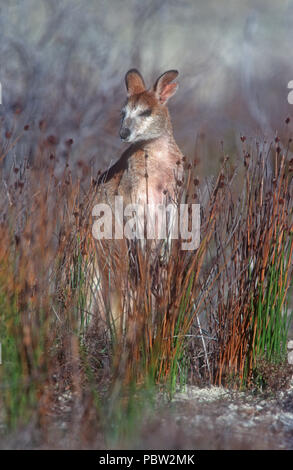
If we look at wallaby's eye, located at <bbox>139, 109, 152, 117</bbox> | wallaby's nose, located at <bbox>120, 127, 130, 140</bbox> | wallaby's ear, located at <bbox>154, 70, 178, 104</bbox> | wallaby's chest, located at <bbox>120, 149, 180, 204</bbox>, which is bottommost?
wallaby's chest, located at <bbox>120, 149, 180, 204</bbox>

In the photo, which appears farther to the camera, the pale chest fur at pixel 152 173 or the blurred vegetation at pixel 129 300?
the pale chest fur at pixel 152 173

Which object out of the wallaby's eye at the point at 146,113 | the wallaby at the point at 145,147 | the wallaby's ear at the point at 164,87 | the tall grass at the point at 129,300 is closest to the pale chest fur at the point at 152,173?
the wallaby at the point at 145,147

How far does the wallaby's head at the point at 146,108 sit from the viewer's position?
534cm

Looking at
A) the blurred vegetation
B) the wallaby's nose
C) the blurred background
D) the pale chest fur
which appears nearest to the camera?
the blurred vegetation

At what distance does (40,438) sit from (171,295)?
3.60ft

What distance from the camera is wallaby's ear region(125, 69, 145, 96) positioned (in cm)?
556

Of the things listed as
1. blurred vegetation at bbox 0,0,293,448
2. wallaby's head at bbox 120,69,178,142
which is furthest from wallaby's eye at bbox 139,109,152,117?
blurred vegetation at bbox 0,0,293,448

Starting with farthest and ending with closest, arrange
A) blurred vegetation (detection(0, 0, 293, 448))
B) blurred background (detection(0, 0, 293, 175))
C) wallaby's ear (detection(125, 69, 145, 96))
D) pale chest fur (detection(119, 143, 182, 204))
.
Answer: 1. blurred background (detection(0, 0, 293, 175))
2. wallaby's ear (detection(125, 69, 145, 96))
3. pale chest fur (detection(119, 143, 182, 204))
4. blurred vegetation (detection(0, 0, 293, 448))

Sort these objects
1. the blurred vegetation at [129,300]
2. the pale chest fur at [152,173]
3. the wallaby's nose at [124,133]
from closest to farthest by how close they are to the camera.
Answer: the blurred vegetation at [129,300], the wallaby's nose at [124,133], the pale chest fur at [152,173]

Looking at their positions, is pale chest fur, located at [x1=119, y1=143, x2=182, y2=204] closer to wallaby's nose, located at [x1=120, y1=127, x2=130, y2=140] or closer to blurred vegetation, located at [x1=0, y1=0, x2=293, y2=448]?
wallaby's nose, located at [x1=120, y1=127, x2=130, y2=140]

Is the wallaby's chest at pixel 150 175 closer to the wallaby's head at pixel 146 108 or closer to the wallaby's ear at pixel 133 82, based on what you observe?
the wallaby's head at pixel 146 108

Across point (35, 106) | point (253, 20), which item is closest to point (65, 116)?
point (35, 106)

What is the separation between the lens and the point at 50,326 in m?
4.01
